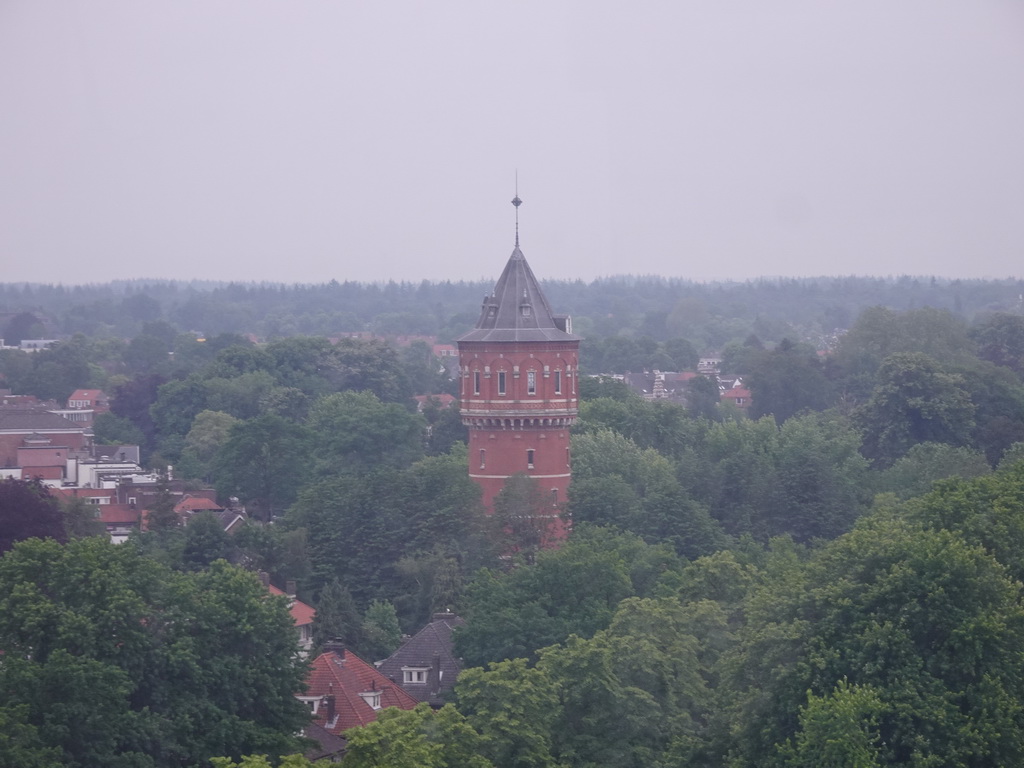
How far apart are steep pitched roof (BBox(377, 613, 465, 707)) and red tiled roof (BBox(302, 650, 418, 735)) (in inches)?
50.0

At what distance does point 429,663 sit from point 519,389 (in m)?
11.8

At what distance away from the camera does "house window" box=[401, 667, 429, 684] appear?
5103cm

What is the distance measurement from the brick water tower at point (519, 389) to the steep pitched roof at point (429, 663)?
8349 millimetres

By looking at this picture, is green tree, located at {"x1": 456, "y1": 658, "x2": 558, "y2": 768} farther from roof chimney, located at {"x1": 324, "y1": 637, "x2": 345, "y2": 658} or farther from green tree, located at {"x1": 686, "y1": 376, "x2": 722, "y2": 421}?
green tree, located at {"x1": 686, "y1": 376, "x2": 722, "y2": 421}

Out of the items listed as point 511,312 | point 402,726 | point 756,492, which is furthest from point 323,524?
point 402,726

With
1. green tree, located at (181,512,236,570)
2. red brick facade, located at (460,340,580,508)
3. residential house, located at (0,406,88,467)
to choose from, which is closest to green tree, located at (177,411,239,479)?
residential house, located at (0,406,88,467)

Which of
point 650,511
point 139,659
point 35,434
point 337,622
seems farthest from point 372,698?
point 35,434

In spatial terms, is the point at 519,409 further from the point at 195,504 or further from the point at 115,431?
the point at 115,431

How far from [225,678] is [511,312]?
23633 mm

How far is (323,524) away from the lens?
206 feet

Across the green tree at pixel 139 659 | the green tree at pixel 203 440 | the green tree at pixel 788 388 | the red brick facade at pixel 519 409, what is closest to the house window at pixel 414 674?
the green tree at pixel 139 659

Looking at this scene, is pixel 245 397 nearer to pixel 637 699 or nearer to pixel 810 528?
pixel 810 528

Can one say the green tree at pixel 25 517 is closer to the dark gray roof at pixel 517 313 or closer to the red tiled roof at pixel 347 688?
the red tiled roof at pixel 347 688

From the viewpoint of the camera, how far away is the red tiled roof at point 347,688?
44.8m
